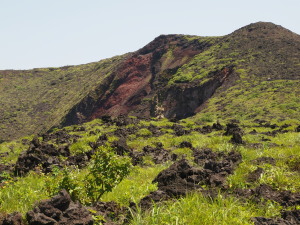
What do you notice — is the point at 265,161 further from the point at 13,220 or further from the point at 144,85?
the point at 144,85

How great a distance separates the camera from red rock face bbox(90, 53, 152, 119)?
63.0m

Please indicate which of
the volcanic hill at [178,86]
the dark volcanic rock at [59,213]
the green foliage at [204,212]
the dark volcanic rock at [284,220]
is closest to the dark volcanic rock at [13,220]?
the dark volcanic rock at [59,213]

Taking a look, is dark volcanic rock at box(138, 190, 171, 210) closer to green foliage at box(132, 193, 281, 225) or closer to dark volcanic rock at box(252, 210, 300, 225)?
green foliage at box(132, 193, 281, 225)

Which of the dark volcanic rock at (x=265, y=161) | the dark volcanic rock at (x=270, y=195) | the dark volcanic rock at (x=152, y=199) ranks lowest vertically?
the dark volcanic rock at (x=265, y=161)

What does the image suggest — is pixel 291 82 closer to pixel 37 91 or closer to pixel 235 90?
pixel 235 90

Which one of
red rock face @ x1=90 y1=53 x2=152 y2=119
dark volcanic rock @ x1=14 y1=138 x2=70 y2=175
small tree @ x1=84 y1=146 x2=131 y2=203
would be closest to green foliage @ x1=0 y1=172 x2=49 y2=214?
small tree @ x1=84 y1=146 x2=131 y2=203

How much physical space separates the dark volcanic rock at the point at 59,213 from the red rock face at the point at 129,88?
55.4 metres

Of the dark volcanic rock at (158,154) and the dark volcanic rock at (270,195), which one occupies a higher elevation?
the dark volcanic rock at (270,195)

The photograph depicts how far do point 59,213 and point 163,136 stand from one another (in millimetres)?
15979

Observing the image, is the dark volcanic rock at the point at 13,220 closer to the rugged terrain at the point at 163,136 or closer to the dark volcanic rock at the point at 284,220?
the rugged terrain at the point at 163,136

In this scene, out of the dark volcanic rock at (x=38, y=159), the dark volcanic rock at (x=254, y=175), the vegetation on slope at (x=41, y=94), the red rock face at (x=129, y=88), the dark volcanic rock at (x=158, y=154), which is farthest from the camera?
the vegetation on slope at (x=41, y=94)

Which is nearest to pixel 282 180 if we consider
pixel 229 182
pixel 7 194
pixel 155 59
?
pixel 229 182

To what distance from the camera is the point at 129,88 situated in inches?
2689

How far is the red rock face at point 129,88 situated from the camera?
62969mm
